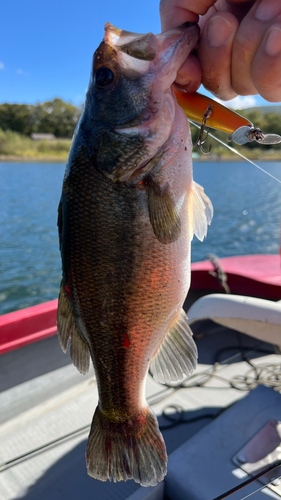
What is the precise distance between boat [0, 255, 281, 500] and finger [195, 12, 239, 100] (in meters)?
1.76

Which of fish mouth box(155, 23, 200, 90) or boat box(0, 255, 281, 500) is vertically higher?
fish mouth box(155, 23, 200, 90)

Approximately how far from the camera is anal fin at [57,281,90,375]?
1492 mm

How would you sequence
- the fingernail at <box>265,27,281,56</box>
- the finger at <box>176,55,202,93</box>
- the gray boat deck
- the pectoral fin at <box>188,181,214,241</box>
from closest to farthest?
1. the fingernail at <box>265,27,281,56</box>
2. the finger at <box>176,55,202,93</box>
3. the pectoral fin at <box>188,181,214,241</box>
4. the gray boat deck

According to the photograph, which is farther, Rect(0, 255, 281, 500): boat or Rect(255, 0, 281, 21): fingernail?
Rect(0, 255, 281, 500): boat

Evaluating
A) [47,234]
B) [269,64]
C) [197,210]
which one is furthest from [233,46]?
[47,234]

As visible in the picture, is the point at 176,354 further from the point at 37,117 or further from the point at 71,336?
the point at 37,117

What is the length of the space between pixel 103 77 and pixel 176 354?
1.17 m

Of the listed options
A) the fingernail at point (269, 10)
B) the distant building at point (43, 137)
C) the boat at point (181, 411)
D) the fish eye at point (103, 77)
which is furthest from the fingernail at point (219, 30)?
the distant building at point (43, 137)

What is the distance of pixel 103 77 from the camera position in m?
1.37

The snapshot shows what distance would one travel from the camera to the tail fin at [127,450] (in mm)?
1378

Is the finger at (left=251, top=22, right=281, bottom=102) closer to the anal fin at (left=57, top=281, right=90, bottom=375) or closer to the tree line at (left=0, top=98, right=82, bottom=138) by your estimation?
the anal fin at (left=57, top=281, right=90, bottom=375)

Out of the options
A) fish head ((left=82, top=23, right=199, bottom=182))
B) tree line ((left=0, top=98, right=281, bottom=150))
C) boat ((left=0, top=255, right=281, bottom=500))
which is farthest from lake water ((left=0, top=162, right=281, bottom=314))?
tree line ((left=0, top=98, right=281, bottom=150))

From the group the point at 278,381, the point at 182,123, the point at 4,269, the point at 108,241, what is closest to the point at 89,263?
the point at 108,241

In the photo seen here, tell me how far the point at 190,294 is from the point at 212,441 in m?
2.24
